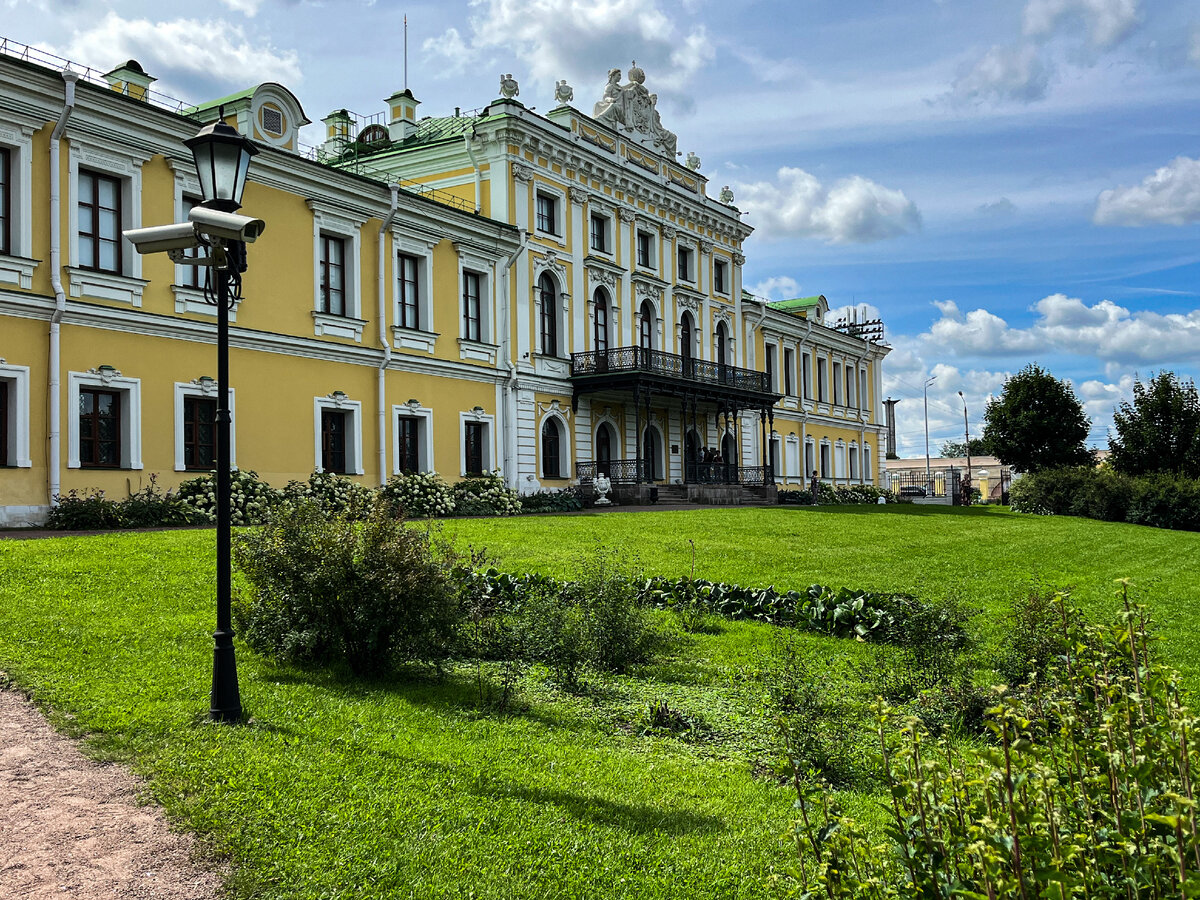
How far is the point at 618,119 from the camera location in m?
33.4

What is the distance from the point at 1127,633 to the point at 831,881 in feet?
4.01

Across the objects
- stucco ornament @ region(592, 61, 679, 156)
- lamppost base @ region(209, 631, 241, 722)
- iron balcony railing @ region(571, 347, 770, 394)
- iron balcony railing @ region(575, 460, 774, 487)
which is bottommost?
lamppost base @ region(209, 631, 241, 722)

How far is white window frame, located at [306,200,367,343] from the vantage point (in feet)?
72.5

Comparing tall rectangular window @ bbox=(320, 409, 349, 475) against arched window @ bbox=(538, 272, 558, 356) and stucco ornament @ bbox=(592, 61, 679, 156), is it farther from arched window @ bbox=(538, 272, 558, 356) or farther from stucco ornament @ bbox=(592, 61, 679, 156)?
stucco ornament @ bbox=(592, 61, 679, 156)

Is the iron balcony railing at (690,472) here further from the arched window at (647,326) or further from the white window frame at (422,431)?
the white window frame at (422,431)

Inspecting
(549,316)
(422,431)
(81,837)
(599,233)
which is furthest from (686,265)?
(81,837)

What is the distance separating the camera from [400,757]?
5680 mm

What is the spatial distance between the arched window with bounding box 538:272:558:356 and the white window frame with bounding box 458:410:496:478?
386 centimetres

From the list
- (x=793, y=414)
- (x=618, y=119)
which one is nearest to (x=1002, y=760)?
(x=618, y=119)

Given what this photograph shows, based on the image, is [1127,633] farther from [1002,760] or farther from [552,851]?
[552,851]

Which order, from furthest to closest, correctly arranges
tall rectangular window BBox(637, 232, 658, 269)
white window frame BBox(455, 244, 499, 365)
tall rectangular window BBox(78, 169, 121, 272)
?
tall rectangular window BBox(637, 232, 658, 269) < white window frame BBox(455, 244, 499, 365) < tall rectangular window BBox(78, 169, 121, 272)

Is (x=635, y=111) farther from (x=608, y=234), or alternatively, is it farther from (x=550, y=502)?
(x=550, y=502)

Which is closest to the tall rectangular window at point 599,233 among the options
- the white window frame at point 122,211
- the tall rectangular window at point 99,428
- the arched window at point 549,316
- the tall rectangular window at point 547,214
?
the tall rectangular window at point 547,214

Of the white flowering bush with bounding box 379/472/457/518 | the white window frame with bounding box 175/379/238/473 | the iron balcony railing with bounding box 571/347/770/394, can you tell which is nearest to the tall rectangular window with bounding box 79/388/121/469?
the white window frame with bounding box 175/379/238/473
